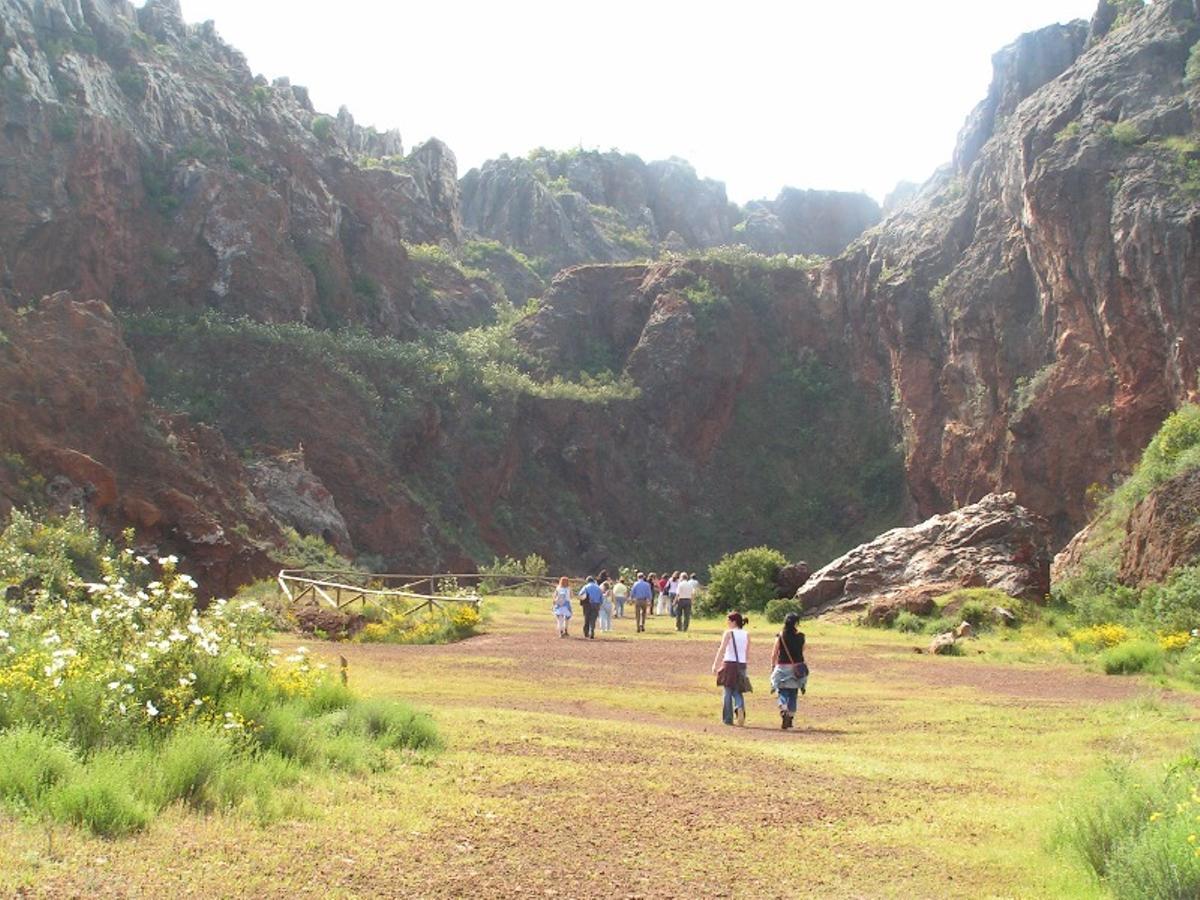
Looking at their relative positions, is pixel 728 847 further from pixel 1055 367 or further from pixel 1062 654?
pixel 1055 367

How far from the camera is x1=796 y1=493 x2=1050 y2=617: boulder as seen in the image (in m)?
A: 31.8

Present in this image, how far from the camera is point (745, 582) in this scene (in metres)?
37.3

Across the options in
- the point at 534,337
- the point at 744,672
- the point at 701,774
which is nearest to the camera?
the point at 701,774

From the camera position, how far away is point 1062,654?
22969 mm

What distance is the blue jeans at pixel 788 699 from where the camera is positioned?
14945mm

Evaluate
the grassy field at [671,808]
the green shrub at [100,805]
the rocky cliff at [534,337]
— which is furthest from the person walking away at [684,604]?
the green shrub at [100,805]

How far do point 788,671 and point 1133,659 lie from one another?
8.25 metres

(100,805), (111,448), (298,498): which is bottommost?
(100,805)

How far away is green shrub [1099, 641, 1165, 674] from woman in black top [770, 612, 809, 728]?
764 centimetres

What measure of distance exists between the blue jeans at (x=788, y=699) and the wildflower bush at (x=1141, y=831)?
640cm

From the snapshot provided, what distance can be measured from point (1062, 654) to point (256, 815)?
18485 millimetres

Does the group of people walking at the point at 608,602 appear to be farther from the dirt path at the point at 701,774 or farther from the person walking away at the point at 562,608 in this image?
the dirt path at the point at 701,774

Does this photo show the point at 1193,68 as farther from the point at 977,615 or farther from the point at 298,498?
the point at 298,498

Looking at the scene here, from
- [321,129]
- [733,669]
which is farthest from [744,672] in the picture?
[321,129]
